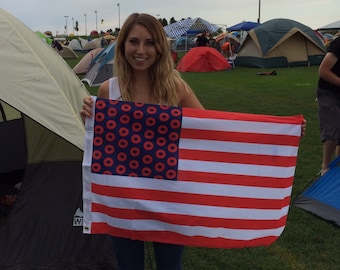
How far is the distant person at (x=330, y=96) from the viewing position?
416 centimetres

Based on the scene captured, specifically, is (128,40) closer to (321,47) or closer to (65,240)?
(65,240)

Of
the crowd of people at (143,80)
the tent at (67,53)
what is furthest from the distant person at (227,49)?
the crowd of people at (143,80)

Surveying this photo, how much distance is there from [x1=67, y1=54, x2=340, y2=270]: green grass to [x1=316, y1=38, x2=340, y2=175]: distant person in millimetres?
605

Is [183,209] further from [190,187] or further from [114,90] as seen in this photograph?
[114,90]

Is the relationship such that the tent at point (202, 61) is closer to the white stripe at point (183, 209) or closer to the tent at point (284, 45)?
the tent at point (284, 45)

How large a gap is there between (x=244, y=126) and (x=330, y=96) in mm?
2445

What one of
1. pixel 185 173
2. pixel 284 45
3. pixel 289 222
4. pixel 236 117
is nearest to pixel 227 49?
pixel 284 45

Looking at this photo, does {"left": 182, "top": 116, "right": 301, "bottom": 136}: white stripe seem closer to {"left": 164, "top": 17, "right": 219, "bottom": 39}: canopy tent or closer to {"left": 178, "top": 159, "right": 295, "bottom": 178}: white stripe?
{"left": 178, "top": 159, "right": 295, "bottom": 178}: white stripe

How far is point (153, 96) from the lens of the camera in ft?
7.13

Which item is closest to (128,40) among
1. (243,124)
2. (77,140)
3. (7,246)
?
(243,124)

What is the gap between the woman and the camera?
6.88ft

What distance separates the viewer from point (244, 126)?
7.27 ft

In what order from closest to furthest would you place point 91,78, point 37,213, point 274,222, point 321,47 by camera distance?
1. point 274,222
2. point 37,213
3. point 91,78
4. point 321,47

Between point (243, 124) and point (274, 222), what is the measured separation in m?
0.52
